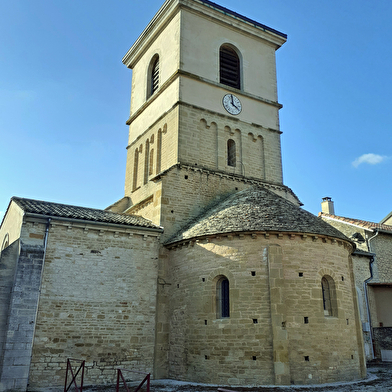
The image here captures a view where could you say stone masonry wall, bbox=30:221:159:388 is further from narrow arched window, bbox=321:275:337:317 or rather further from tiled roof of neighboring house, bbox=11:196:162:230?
narrow arched window, bbox=321:275:337:317

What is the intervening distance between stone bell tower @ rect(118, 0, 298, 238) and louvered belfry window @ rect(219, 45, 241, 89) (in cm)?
6

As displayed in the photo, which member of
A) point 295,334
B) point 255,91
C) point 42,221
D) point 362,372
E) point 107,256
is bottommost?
point 362,372

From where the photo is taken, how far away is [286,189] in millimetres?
21781

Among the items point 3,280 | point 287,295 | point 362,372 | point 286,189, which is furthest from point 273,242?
point 3,280

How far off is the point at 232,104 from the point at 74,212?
1076 centimetres

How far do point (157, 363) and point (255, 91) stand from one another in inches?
606

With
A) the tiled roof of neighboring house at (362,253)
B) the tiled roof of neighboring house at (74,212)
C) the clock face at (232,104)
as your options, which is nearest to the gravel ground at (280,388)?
the tiled roof of neighboring house at (74,212)

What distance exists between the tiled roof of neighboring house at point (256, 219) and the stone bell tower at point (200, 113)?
1.80 meters

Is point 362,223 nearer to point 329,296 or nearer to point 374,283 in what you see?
point 374,283

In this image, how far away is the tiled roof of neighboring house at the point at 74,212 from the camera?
14.8 metres

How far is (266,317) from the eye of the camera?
44.5 ft

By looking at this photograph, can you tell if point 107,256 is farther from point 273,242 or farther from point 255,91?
point 255,91

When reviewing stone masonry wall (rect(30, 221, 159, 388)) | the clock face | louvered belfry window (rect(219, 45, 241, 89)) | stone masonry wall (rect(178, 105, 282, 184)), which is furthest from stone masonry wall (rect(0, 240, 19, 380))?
louvered belfry window (rect(219, 45, 241, 89))

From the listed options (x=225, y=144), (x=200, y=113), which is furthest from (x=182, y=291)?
(x=200, y=113)
